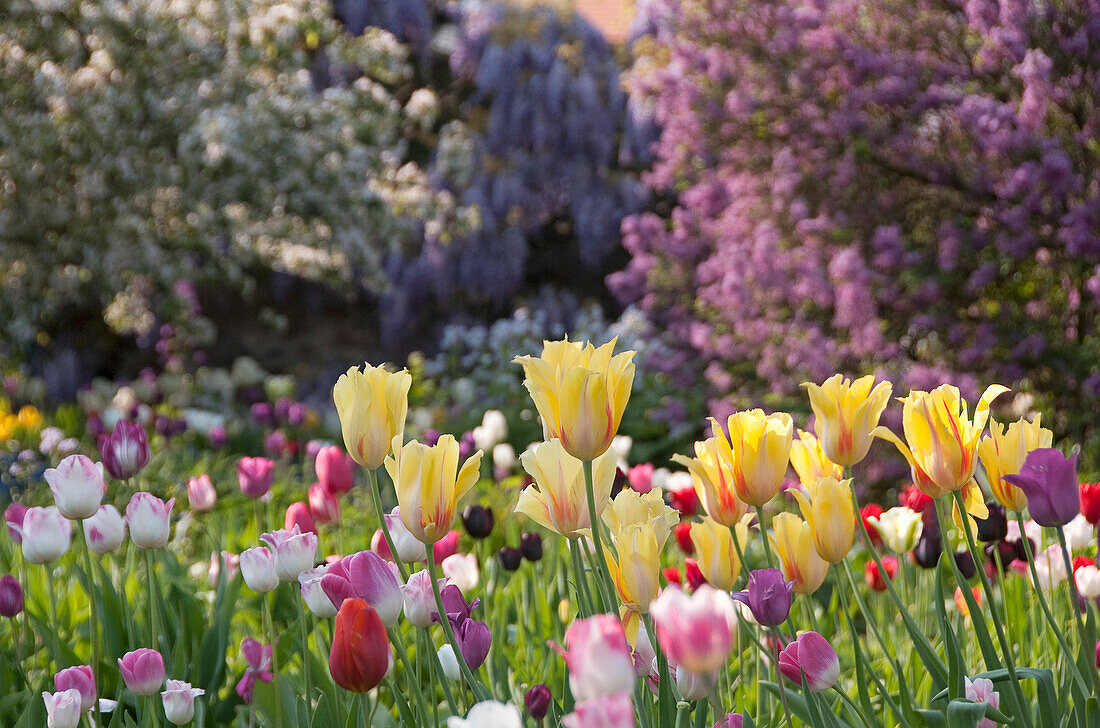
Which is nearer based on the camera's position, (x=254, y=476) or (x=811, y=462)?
(x=811, y=462)

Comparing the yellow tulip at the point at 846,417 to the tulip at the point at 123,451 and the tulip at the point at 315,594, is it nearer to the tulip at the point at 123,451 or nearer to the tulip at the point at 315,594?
the tulip at the point at 315,594

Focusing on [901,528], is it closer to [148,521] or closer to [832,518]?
[832,518]

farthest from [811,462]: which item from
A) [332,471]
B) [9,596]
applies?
[9,596]

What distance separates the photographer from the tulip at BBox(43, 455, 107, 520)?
4.13 feet

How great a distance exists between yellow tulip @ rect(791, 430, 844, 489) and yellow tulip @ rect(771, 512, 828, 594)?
5.5 inches

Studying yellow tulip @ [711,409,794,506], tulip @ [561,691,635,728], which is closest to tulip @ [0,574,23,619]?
yellow tulip @ [711,409,794,506]

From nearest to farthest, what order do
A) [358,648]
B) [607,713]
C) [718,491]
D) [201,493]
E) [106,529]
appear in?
[607,713]
[358,648]
[718,491]
[106,529]
[201,493]

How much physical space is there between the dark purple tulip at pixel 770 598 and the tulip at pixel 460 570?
25.3 inches

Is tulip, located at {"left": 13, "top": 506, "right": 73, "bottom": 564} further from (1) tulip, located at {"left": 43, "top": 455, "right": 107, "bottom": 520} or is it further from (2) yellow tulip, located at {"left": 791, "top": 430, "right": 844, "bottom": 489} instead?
(2) yellow tulip, located at {"left": 791, "top": 430, "right": 844, "bottom": 489}

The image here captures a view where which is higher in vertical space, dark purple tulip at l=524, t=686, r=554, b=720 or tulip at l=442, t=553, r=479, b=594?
tulip at l=442, t=553, r=479, b=594

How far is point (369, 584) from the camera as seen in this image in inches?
38.3

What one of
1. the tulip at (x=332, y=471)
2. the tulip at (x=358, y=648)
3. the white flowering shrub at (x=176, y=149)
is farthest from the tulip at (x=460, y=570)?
the white flowering shrub at (x=176, y=149)

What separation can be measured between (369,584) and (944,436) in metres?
0.61

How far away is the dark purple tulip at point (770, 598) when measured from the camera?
959mm
